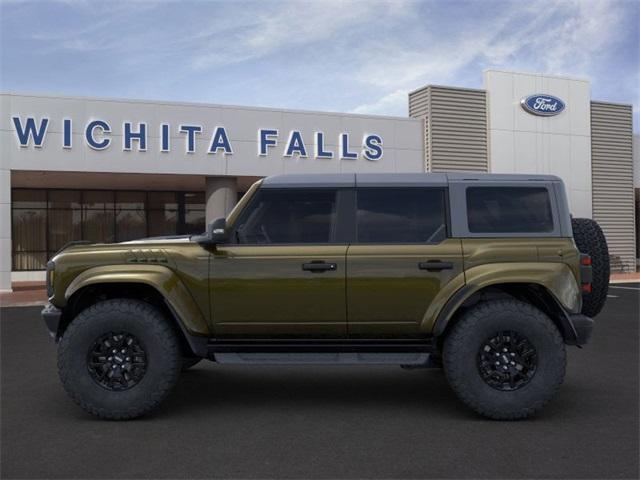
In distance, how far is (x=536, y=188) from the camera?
19.3ft

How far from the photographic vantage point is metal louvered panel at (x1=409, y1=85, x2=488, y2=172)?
25078mm

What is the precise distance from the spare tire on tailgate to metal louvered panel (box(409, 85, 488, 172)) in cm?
1917

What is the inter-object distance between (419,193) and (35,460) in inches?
138

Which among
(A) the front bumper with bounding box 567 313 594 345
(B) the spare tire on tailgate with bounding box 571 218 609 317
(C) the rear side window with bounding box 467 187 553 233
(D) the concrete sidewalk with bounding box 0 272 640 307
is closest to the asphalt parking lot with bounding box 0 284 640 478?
(A) the front bumper with bounding box 567 313 594 345

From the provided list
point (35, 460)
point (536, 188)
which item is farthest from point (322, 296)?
point (35, 460)

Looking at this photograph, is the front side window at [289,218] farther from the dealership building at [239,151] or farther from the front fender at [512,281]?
the dealership building at [239,151]

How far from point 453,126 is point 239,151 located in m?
7.92

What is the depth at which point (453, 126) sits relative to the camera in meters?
25.4

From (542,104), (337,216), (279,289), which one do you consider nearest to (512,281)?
(337,216)

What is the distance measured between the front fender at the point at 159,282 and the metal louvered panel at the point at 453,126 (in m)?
20.2

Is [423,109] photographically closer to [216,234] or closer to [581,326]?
[581,326]

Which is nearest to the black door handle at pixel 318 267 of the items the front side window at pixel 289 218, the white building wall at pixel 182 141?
the front side window at pixel 289 218

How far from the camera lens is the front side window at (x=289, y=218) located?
19.1 feet

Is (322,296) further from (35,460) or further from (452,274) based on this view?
(35,460)
